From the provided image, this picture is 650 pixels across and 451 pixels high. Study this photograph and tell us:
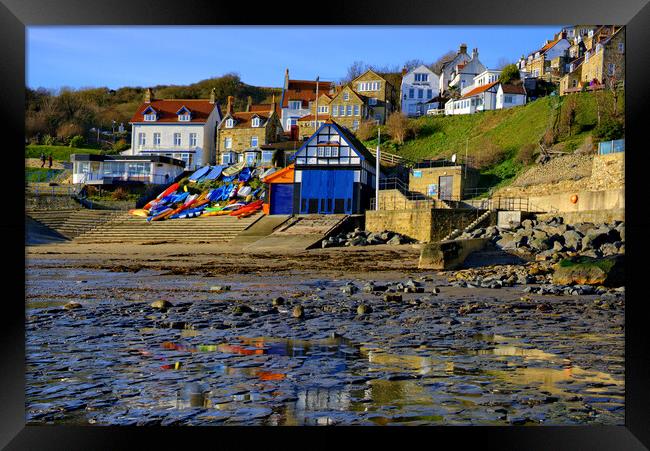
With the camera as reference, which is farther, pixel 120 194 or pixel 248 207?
pixel 120 194

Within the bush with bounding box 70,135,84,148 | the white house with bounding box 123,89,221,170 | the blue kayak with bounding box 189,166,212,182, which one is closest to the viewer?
the bush with bounding box 70,135,84,148

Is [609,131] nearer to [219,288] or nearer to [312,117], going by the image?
[312,117]

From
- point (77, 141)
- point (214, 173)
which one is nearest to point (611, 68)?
point (214, 173)

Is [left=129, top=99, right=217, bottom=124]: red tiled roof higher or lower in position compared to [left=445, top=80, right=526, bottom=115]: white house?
lower

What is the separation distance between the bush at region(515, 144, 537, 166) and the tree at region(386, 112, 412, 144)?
796 centimetres

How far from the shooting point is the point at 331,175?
905 inches

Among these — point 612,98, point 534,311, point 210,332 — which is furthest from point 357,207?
point 210,332

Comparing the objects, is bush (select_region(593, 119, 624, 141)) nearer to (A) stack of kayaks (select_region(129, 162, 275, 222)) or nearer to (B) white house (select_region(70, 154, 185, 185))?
(A) stack of kayaks (select_region(129, 162, 275, 222))

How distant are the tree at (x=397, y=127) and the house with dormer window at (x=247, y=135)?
22.8 feet

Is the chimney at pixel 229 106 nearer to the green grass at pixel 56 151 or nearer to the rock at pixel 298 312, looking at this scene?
the green grass at pixel 56 151

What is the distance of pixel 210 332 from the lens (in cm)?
649

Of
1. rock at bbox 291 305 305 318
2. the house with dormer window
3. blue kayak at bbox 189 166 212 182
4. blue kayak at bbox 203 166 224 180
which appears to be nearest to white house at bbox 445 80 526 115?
the house with dormer window

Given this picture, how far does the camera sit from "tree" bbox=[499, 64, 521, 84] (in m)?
36.3
